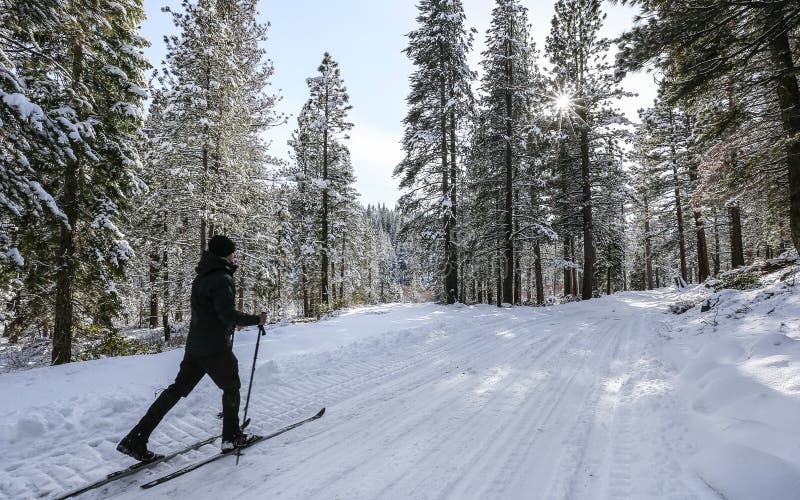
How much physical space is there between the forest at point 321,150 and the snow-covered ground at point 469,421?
4251 mm

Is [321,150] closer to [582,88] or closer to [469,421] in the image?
[582,88]

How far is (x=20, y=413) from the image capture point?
463cm

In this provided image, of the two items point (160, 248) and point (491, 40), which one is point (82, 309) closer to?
point (160, 248)

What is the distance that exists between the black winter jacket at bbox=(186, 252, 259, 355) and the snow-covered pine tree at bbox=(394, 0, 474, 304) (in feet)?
46.1

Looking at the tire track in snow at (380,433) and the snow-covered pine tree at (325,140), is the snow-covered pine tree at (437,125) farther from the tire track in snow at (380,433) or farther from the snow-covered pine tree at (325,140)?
the tire track in snow at (380,433)

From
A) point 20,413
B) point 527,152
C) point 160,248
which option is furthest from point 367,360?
point 527,152

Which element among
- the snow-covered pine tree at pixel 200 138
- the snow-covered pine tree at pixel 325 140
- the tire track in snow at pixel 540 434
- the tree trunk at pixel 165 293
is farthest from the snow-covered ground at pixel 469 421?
the snow-covered pine tree at pixel 325 140

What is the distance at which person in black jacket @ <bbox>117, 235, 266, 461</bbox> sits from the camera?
411 cm

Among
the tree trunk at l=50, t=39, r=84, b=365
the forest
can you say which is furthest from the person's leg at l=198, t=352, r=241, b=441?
the tree trunk at l=50, t=39, r=84, b=365

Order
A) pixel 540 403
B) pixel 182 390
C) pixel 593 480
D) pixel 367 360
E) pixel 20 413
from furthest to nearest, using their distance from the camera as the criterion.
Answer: pixel 367 360 < pixel 540 403 < pixel 20 413 < pixel 182 390 < pixel 593 480

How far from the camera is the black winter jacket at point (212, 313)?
13.5ft

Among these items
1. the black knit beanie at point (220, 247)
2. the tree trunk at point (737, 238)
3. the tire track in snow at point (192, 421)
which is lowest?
the tire track in snow at point (192, 421)

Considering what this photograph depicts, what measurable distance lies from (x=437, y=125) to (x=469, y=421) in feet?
54.7

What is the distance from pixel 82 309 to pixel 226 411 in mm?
9303
